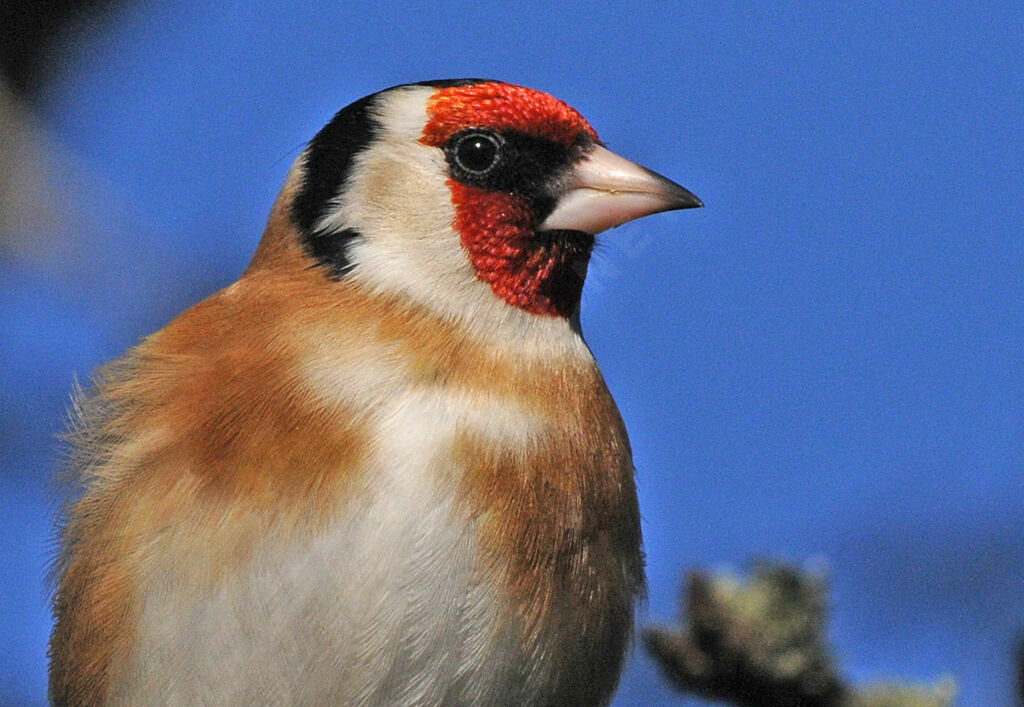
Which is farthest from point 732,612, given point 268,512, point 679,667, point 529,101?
point 529,101

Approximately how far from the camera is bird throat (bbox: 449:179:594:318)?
2668mm

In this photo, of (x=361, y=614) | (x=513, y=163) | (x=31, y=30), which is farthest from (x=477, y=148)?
(x=31, y=30)

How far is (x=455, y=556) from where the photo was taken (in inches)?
91.3

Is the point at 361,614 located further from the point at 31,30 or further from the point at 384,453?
the point at 31,30

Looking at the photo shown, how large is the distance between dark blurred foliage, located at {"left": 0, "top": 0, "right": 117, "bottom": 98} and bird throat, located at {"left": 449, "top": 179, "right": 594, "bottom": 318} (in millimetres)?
1732

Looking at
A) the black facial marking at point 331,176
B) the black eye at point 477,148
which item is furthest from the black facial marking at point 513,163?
the black facial marking at point 331,176

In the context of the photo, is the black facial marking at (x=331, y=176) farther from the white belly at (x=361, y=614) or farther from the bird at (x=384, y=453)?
the white belly at (x=361, y=614)

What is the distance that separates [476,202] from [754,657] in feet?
3.41

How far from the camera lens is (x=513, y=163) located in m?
2.73

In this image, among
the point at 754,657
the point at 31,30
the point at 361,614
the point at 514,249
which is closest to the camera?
the point at 361,614

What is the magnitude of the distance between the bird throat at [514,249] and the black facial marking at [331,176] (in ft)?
0.79

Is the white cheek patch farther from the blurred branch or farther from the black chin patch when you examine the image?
the blurred branch

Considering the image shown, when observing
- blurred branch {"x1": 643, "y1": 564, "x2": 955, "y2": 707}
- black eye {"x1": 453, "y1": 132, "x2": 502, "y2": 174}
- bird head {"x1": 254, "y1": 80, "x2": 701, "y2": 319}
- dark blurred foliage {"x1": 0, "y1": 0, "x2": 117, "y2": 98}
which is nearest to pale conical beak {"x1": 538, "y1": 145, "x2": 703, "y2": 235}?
bird head {"x1": 254, "y1": 80, "x2": 701, "y2": 319}

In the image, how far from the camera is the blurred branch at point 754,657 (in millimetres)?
2500
